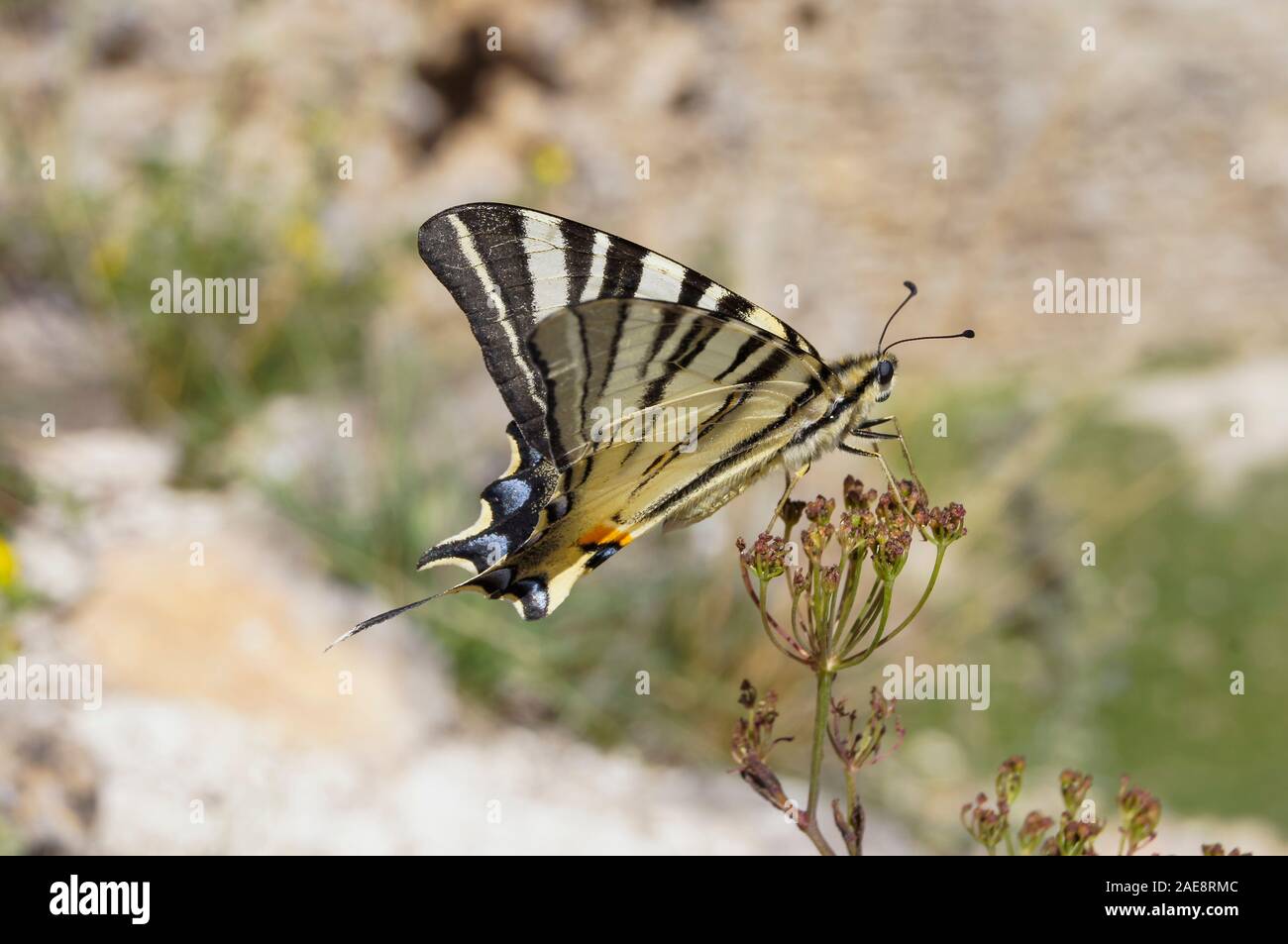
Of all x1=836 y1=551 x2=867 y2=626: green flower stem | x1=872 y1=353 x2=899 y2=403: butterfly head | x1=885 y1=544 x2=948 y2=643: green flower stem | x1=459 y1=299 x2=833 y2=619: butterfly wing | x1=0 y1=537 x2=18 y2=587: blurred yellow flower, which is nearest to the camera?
x1=885 y1=544 x2=948 y2=643: green flower stem

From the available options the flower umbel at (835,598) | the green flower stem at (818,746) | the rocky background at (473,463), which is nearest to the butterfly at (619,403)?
the flower umbel at (835,598)

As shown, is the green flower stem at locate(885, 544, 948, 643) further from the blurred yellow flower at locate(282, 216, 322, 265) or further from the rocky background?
the blurred yellow flower at locate(282, 216, 322, 265)

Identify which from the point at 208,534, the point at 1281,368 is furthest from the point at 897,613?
the point at 1281,368

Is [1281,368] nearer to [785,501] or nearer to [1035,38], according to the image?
[1035,38]

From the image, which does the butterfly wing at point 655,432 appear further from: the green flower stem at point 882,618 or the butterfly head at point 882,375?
the green flower stem at point 882,618

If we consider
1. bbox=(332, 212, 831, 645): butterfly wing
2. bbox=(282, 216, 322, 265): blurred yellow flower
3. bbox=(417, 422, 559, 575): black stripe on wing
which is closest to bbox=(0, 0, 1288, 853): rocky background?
bbox=(282, 216, 322, 265): blurred yellow flower

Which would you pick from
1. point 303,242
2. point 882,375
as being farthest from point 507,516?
A: point 303,242

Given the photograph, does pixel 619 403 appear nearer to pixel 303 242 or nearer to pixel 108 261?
pixel 303 242
